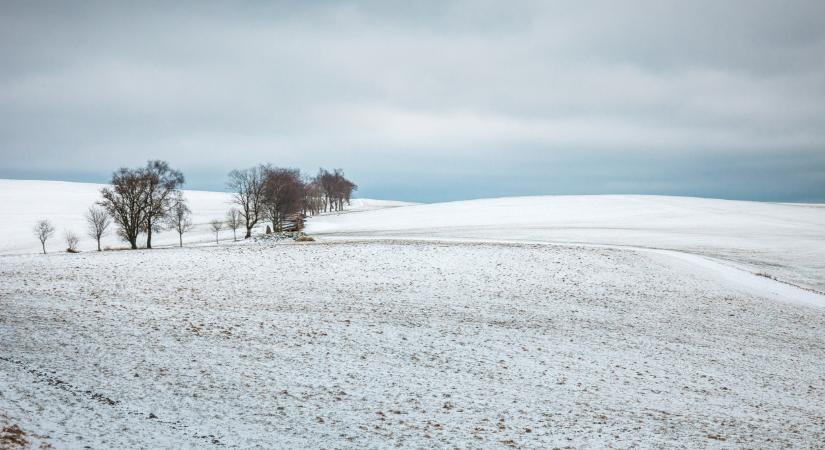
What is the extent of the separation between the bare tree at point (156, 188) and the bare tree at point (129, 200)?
46 centimetres

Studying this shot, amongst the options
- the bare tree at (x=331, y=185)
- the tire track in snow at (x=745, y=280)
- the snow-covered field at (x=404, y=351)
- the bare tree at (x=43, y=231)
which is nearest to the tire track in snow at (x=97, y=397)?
the snow-covered field at (x=404, y=351)

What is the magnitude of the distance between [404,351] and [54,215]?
96.2 m

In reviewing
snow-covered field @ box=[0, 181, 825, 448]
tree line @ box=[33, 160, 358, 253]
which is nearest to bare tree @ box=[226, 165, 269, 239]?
tree line @ box=[33, 160, 358, 253]

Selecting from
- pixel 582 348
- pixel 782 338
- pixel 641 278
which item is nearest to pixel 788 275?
pixel 641 278

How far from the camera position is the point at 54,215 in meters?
86.8

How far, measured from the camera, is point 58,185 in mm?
146125

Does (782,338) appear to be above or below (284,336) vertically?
below

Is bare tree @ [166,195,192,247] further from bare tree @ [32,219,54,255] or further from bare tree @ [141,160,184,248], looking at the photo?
bare tree @ [32,219,54,255]

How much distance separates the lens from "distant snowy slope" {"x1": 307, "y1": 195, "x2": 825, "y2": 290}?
4203 cm

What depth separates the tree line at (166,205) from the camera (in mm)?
49219

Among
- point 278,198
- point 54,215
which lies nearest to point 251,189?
point 278,198

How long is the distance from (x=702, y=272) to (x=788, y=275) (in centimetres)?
836

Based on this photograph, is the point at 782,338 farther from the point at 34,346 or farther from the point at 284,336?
the point at 34,346

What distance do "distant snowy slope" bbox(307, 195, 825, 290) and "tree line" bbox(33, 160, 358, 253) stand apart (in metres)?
6.53
